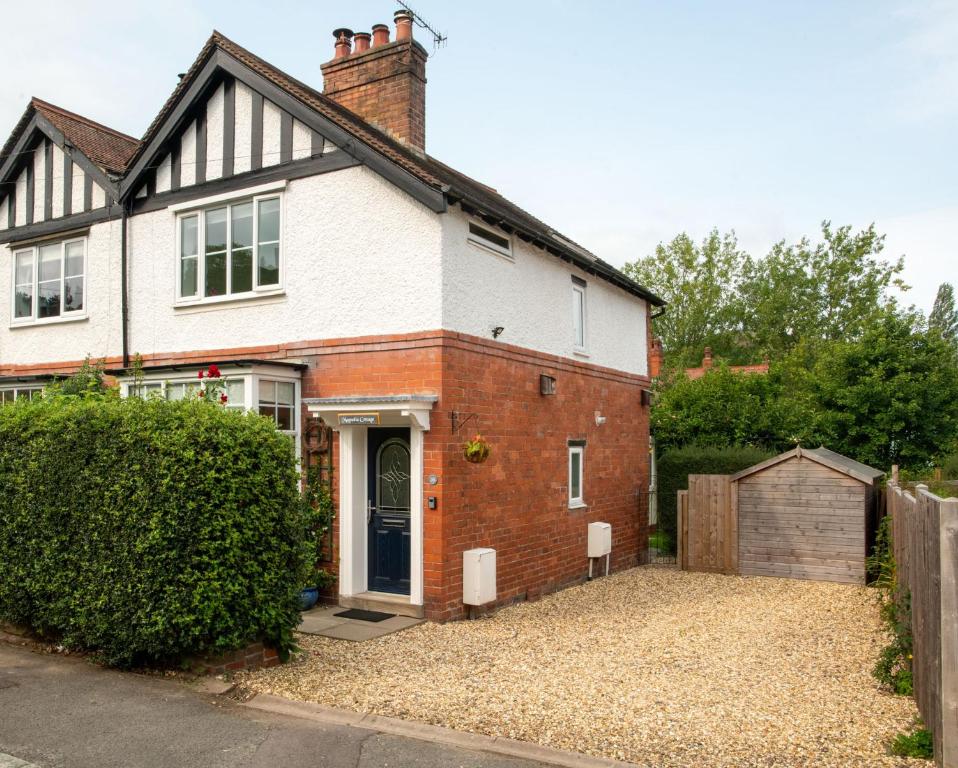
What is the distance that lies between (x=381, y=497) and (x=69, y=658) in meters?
4.33

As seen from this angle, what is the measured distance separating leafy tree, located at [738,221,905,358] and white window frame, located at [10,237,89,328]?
106 feet

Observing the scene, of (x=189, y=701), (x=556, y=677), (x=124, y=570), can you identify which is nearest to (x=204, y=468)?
(x=124, y=570)

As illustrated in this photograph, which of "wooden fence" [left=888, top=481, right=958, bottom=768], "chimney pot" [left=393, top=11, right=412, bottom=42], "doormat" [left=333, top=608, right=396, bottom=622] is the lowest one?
"doormat" [left=333, top=608, right=396, bottom=622]

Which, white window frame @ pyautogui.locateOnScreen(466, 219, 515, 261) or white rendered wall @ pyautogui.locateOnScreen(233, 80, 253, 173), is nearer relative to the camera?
white window frame @ pyautogui.locateOnScreen(466, 219, 515, 261)

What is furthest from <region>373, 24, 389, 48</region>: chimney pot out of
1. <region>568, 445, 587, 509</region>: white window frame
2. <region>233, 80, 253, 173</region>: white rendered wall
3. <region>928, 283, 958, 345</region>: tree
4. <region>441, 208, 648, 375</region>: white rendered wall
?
<region>928, 283, 958, 345</region>: tree

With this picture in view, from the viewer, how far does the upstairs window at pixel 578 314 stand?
45.9ft

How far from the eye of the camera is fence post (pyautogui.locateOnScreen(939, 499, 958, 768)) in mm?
4906

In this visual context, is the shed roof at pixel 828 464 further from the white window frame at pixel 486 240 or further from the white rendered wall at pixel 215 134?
the white rendered wall at pixel 215 134

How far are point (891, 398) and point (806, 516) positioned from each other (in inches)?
282

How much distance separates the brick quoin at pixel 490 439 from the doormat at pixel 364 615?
58 centimetres

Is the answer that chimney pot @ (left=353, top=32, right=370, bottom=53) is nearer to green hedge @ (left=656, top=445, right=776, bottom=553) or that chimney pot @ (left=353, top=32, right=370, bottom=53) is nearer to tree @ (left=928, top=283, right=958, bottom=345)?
green hedge @ (left=656, top=445, right=776, bottom=553)

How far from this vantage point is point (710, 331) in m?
41.8

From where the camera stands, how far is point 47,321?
45.9 feet

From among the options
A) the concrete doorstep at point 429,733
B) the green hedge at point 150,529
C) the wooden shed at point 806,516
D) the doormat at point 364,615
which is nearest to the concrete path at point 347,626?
the doormat at point 364,615
